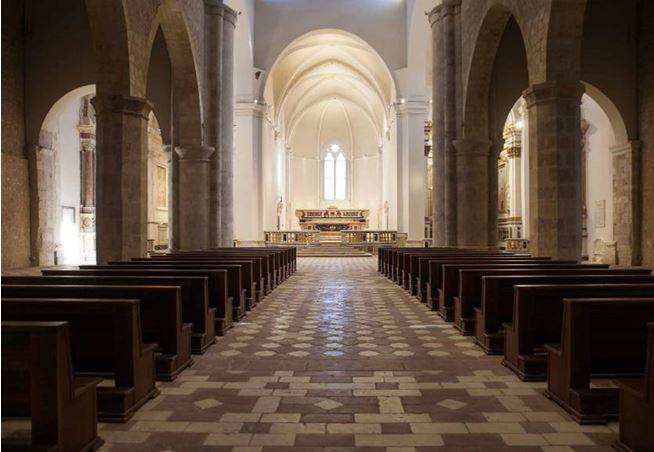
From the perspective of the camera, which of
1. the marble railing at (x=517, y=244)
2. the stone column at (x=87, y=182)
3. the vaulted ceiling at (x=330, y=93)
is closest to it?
the stone column at (x=87, y=182)

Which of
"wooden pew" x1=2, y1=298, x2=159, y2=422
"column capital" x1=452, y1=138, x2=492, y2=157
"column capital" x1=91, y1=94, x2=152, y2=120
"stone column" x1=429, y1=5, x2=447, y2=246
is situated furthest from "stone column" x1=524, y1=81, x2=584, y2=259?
"wooden pew" x1=2, y1=298, x2=159, y2=422

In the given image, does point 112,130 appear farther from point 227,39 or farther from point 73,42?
point 227,39

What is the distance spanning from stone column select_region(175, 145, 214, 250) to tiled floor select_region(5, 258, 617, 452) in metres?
8.35

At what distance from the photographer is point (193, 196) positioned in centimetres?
1462

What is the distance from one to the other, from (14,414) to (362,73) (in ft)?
100

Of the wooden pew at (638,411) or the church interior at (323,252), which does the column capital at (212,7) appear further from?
the wooden pew at (638,411)

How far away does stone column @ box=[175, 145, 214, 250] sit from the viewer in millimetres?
14555

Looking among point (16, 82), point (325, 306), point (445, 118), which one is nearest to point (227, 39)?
point (16, 82)

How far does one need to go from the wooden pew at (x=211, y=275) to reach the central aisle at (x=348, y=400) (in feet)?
0.75

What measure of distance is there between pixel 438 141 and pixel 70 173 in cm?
1226

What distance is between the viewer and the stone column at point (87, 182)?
18812 millimetres

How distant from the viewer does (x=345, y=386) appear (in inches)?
172

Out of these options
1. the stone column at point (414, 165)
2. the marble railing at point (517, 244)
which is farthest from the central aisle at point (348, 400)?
the stone column at point (414, 165)

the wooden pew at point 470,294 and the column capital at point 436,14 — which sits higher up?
the column capital at point 436,14
